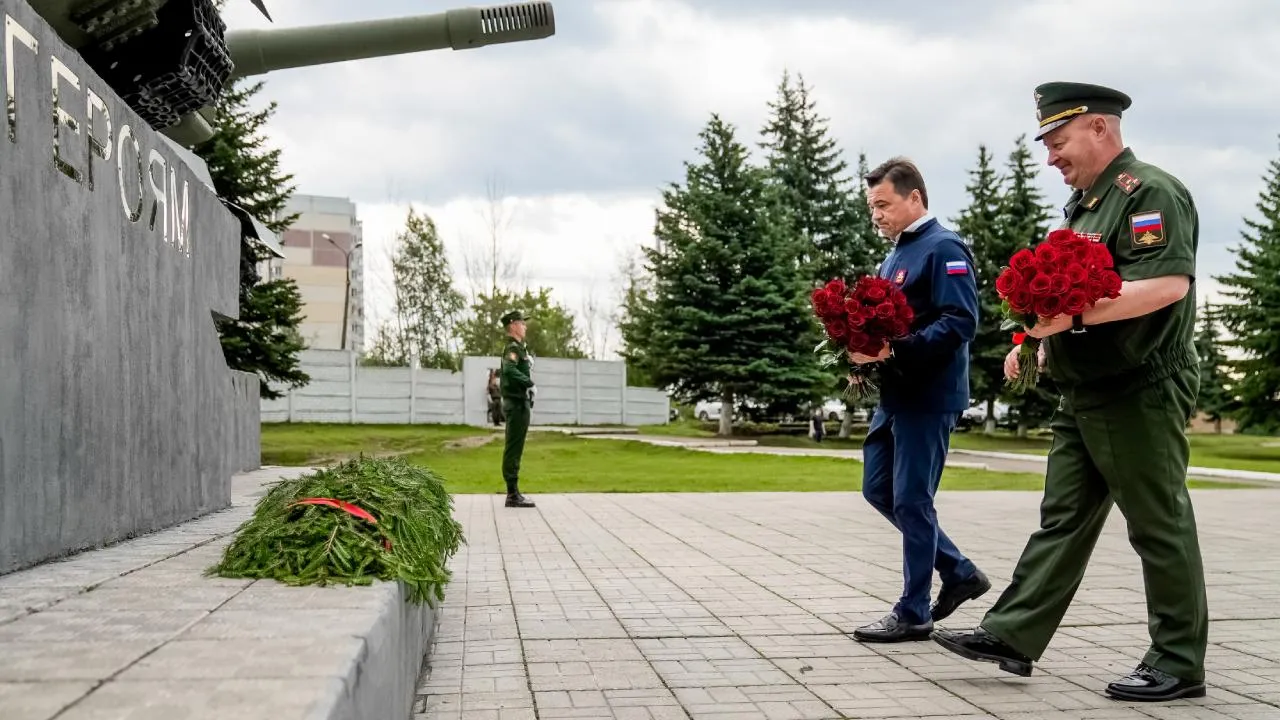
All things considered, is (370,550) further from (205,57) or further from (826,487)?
(826,487)

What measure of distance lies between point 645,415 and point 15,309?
37640mm

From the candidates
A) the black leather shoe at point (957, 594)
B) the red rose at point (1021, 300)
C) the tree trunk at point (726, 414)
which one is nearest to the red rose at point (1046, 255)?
the red rose at point (1021, 300)

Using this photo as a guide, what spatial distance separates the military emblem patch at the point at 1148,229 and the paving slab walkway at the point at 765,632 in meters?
1.60

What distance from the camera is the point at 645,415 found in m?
41.3

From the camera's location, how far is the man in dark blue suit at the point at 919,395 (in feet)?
15.1

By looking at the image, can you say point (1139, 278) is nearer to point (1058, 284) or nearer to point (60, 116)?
point (1058, 284)

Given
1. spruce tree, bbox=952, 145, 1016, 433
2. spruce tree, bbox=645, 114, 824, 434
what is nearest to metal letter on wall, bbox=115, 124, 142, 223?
spruce tree, bbox=645, 114, 824, 434

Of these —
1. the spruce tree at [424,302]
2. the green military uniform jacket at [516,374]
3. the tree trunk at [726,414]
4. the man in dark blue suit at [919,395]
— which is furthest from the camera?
the spruce tree at [424,302]

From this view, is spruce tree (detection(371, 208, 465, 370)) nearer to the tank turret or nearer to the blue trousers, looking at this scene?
the tank turret

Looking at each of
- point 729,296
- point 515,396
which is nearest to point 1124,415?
point 515,396

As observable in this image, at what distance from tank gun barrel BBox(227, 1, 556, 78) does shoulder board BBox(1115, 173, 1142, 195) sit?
647 centimetres

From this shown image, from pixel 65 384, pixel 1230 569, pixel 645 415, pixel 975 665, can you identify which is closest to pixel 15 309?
pixel 65 384

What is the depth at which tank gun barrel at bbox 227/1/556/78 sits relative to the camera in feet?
30.4

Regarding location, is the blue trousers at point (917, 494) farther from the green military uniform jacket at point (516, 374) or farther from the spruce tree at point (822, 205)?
the spruce tree at point (822, 205)
